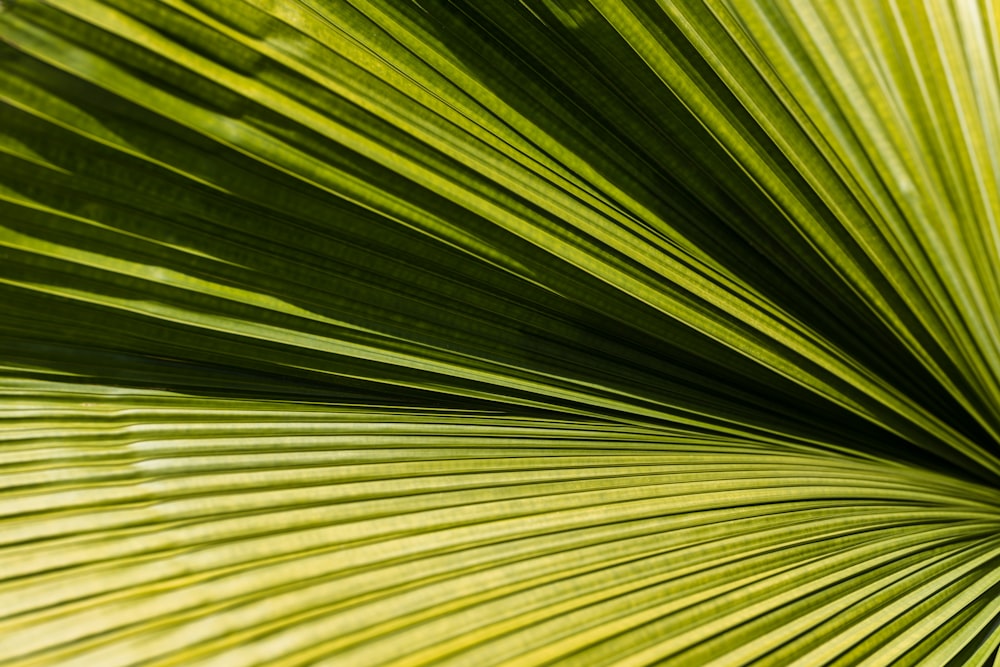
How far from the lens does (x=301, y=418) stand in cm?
81

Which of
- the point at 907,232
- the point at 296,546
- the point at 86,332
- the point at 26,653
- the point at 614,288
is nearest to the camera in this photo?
the point at 26,653

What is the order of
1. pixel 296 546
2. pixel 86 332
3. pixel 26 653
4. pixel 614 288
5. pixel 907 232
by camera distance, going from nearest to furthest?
pixel 26 653, pixel 296 546, pixel 86 332, pixel 614 288, pixel 907 232

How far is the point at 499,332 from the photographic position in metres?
0.88

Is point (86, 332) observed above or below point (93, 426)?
above

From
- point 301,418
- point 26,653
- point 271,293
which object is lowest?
point 26,653

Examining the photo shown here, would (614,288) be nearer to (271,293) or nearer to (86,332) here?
(271,293)

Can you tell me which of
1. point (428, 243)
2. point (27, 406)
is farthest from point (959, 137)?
point (27, 406)

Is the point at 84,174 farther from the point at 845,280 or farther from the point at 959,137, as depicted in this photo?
the point at 959,137

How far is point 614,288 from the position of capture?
2.90 ft

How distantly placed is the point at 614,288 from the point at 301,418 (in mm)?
383

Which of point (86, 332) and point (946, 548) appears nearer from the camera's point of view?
point (86, 332)

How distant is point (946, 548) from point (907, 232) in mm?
402

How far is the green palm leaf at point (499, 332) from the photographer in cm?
63

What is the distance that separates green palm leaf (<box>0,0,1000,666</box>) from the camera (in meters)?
0.63
